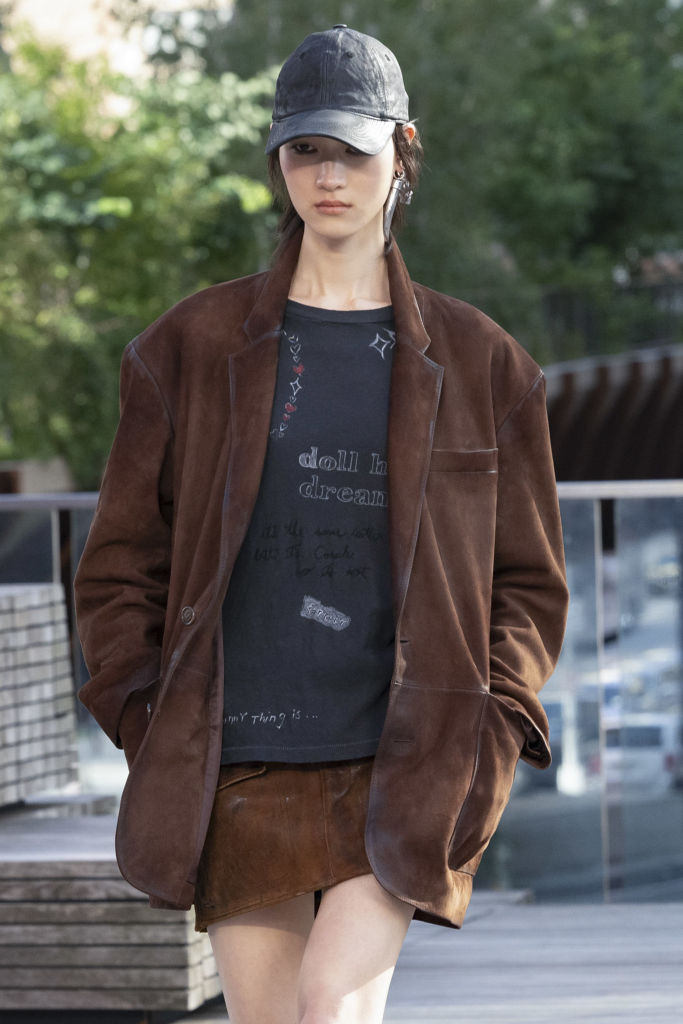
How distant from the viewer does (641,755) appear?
559cm

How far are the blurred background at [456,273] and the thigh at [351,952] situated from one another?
65.0 inches

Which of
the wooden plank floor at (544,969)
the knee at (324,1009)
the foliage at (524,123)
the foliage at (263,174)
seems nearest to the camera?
the knee at (324,1009)

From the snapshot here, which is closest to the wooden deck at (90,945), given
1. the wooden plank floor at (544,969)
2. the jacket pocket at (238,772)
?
the wooden plank floor at (544,969)

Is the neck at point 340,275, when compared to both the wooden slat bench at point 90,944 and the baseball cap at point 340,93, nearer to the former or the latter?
the baseball cap at point 340,93

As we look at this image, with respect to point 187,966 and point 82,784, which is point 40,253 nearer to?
point 82,784

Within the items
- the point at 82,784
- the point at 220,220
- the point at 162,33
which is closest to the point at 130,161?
the point at 220,220

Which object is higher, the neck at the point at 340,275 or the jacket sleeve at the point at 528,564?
the neck at the point at 340,275

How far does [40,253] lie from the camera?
16.6 m

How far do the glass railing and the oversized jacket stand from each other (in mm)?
3138

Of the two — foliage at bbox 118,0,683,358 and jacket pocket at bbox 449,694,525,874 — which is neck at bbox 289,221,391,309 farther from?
foliage at bbox 118,0,683,358

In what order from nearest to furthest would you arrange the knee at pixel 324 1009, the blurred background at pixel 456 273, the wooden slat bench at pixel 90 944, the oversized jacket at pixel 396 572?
the knee at pixel 324 1009 → the oversized jacket at pixel 396 572 → the wooden slat bench at pixel 90 944 → the blurred background at pixel 456 273

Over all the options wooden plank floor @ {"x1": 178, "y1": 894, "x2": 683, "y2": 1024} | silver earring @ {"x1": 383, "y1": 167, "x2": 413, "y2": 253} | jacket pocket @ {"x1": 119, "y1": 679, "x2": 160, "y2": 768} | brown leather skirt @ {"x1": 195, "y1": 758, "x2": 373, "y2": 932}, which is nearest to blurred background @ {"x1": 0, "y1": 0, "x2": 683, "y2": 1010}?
wooden plank floor @ {"x1": 178, "y1": 894, "x2": 683, "y2": 1024}

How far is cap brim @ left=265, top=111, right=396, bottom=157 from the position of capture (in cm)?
220

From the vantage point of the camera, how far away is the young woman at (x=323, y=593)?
2174 millimetres
